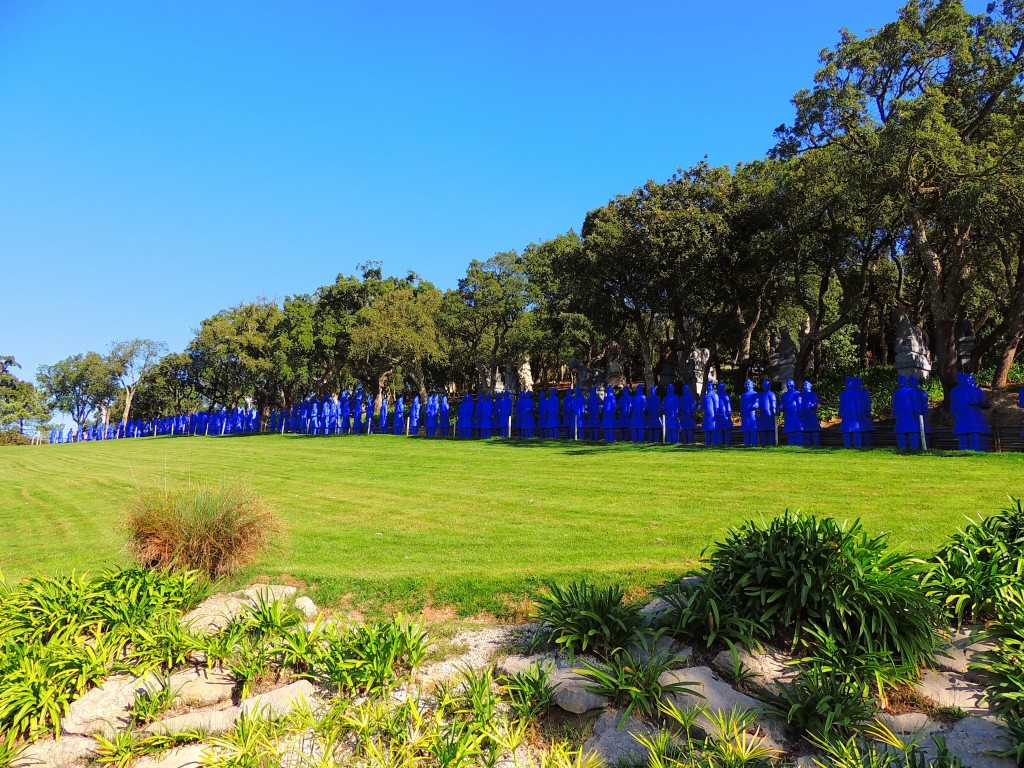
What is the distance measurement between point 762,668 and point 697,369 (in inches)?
856

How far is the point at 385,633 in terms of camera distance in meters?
4.37

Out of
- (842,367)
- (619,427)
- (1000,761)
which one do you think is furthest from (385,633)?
(842,367)

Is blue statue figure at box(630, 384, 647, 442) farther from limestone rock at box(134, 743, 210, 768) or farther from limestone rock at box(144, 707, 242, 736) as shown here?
limestone rock at box(134, 743, 210, 768)

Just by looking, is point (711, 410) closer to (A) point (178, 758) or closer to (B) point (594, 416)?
(B) point (594, 416)

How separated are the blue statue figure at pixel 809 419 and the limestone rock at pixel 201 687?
51.0 feet

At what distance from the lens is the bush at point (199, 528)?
545 cm

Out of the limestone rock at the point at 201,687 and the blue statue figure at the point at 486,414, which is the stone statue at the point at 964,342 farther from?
the limestone rock at the point at 201,687

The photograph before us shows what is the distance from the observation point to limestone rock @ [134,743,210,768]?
12.4ft

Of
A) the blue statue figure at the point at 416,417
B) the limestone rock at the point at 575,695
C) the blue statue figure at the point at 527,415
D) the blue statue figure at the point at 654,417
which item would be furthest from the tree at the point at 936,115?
the blue statue figure at the point at 416,417

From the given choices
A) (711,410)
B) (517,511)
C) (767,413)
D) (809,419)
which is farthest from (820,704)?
(711,410)

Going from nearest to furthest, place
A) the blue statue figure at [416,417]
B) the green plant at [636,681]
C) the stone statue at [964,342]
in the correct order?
the green plant at [636,681], the stone statue at [964,342], the blue statue figure at [416,417]

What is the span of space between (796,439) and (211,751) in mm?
16035

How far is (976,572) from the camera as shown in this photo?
4199 millimetres

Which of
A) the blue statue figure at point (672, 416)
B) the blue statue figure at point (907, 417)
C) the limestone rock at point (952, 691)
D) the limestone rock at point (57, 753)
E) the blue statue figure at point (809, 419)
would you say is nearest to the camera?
the limestone rock at point (952, 691)
